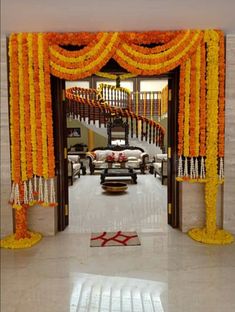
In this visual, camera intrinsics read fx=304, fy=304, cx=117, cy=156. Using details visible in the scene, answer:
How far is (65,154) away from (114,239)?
1475mm

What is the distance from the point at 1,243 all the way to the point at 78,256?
1.12 meters

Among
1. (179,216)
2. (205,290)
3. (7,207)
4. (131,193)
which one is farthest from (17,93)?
(131,193)

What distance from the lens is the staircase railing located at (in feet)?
35.5

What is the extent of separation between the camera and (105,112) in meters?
11.1

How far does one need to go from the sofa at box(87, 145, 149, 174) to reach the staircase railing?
601 mm

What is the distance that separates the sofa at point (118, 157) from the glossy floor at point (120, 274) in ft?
18.6

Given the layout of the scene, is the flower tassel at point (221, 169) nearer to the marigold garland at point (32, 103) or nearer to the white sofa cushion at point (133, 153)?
the marigold garland at point (32, 103)

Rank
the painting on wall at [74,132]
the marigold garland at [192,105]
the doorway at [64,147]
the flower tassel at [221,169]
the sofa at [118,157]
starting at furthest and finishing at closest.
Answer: the painting on wall at [74,132], the sofa at [118,157], the doorway at [64,147], the flower tassel at [221,169], the marigold garland at [192,105]

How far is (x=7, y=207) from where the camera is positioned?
425 centimetres

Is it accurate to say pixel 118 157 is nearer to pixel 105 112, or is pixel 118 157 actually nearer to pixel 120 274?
pixel 105 112

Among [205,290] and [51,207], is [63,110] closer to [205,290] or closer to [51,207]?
[51,207]

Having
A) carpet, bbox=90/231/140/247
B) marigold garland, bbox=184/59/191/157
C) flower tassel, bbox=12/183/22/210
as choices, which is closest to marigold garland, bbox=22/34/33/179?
flower tassel, bbox=12/183/22/210

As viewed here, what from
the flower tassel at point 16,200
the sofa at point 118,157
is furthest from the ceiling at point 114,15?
the sofa at point 118,157

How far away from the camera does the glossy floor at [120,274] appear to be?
2637 mm
